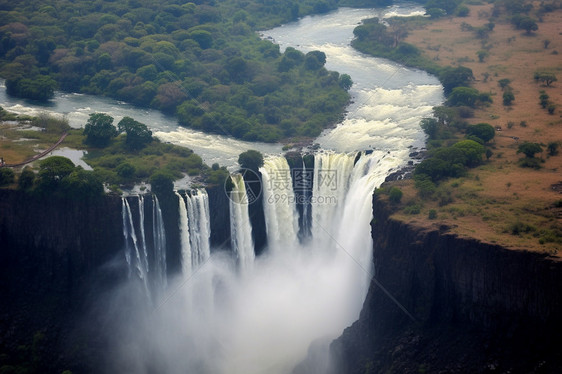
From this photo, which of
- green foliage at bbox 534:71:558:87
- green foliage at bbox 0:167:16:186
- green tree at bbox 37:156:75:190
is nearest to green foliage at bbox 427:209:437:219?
green tree at bbox 37:156:75:190

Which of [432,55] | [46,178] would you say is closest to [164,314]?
[46,178]

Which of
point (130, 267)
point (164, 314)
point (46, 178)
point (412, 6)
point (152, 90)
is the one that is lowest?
point (164, 314)

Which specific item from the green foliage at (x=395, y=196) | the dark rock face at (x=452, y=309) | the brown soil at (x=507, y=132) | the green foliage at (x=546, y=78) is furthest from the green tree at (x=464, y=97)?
the dark rock face at (x=452, y=309)

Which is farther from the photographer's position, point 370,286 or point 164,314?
point 164,314

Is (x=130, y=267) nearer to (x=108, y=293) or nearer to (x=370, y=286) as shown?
(x=108, y=293)

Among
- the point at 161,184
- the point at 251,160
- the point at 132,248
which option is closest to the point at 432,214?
the point at 251,160

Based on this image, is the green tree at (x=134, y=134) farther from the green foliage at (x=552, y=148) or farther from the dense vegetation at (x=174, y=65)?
the green foliage at (x=552, y=148)

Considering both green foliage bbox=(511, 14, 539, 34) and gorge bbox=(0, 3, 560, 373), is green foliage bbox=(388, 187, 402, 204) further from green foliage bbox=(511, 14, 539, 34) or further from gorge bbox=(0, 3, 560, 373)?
green foliage bbox=(511, 14, 539, 34)
